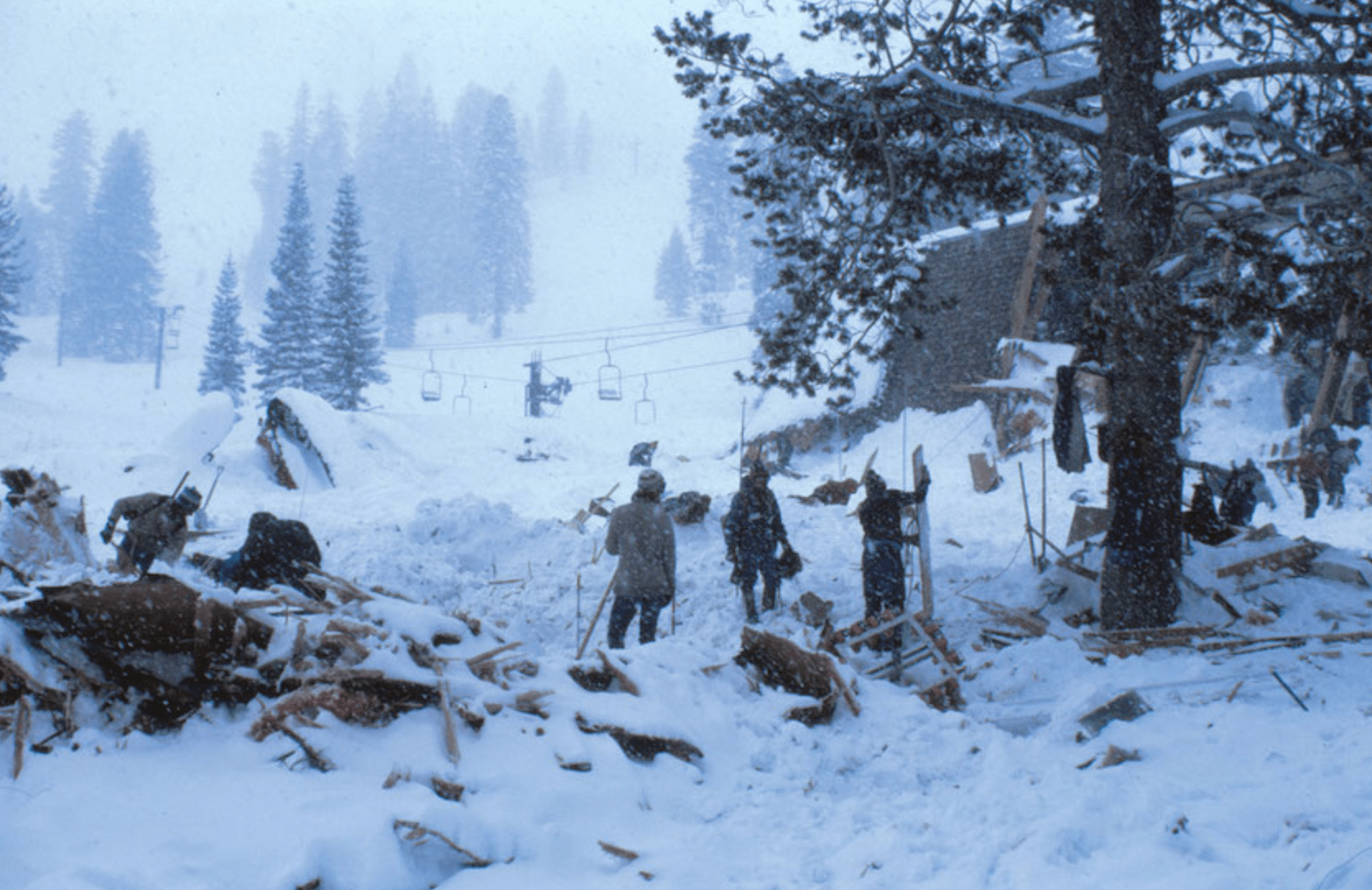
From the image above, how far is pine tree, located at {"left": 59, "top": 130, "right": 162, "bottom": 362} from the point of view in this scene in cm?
5225

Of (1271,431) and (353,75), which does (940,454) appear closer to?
(1271,431)

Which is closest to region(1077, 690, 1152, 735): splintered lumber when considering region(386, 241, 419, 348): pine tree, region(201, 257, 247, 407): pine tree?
region(201, 257, 247, 407): pine tree

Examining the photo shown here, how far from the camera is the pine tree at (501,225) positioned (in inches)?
2389

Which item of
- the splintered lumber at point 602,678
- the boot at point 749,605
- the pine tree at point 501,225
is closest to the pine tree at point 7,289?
the pine tree at point 501,225

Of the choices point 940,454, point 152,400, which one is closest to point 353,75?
point 152,400

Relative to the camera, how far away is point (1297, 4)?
6520 millimetres

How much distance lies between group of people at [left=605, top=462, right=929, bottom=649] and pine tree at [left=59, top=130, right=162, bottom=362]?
196 feet

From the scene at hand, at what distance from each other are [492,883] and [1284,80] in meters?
9.25

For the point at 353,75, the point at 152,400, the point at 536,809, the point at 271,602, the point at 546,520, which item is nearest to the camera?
the point at 536,809

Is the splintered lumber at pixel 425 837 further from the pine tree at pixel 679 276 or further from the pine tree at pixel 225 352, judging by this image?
the pine tree at pixel 679 276

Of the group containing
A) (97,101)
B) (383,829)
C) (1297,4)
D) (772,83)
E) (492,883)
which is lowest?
(492,883)

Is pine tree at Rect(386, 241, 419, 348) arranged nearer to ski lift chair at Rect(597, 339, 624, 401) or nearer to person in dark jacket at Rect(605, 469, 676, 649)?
ski lift chair at Rect(597, 339, 624, 401)

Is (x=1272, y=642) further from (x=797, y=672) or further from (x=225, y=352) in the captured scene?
(x=225, y=352)

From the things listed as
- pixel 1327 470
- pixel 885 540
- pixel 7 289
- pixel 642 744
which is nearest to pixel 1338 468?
pixel 1327 470
